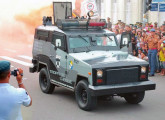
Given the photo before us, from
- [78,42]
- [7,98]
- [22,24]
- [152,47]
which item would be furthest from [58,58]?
[22,24]

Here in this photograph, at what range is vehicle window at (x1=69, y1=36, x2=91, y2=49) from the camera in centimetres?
992

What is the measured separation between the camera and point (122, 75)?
29.0 ft

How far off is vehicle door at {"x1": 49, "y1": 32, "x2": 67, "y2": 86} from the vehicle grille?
1.61m

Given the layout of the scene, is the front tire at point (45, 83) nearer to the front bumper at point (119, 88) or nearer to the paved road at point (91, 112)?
the paved road at point (91, 112)

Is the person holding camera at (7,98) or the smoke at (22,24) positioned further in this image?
the smoke at (22,24)

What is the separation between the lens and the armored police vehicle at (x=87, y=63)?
343 inches

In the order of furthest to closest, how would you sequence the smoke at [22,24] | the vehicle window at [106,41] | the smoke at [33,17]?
the smoke at [22,24] < the smoke at [33,17] < the vehicle window at [106,41]

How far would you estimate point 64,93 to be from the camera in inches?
447

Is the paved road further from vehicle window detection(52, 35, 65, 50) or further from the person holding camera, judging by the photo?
the person holding camera

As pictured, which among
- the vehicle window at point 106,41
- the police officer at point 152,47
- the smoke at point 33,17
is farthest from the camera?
the smoke at point 33,17

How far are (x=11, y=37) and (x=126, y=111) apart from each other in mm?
15069

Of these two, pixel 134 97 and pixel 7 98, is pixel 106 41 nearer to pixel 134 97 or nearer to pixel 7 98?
pixel 134 97

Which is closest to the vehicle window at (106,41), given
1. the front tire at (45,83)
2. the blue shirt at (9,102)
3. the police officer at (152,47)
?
the front tire at (45,83)

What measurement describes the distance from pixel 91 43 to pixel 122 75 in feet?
5.63
